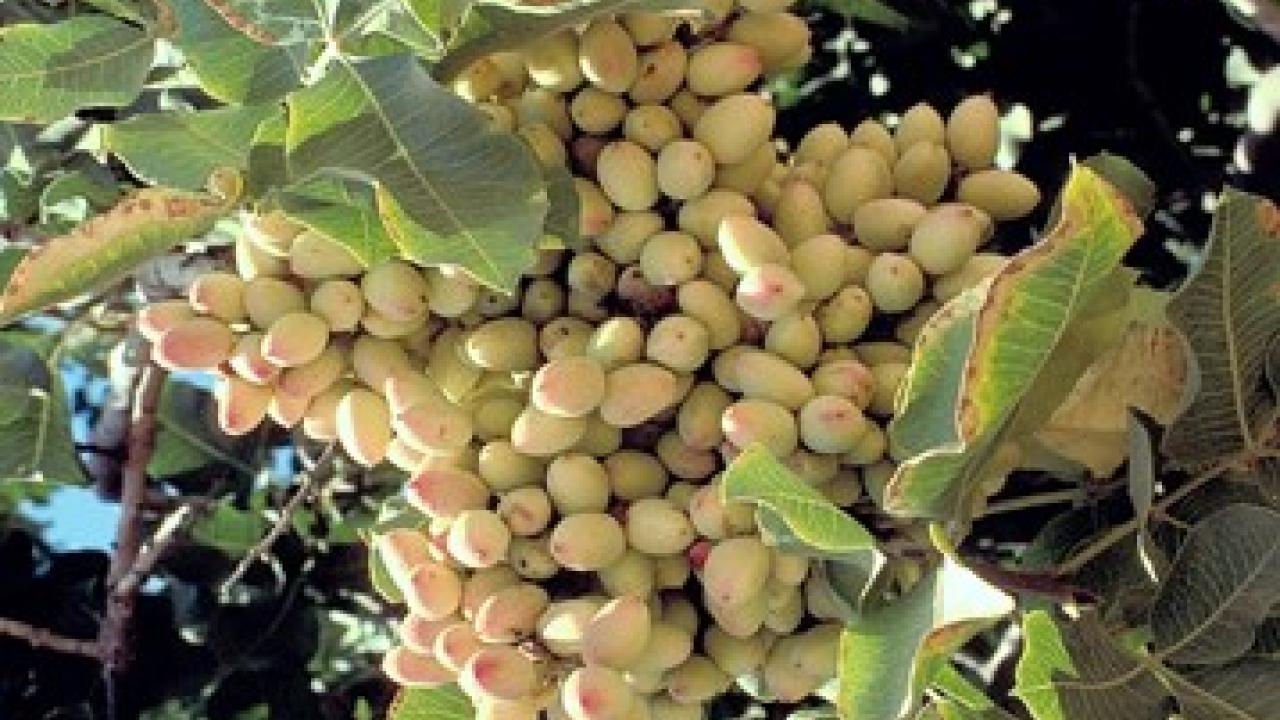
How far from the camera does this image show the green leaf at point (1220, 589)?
3.30ft

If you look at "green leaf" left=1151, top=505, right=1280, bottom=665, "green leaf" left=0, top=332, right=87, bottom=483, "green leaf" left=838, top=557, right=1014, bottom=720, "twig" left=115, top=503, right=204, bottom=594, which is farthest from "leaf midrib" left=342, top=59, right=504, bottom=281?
"twig" left=115, top=503, right=204, bottom=594

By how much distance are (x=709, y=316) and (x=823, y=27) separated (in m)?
0.91

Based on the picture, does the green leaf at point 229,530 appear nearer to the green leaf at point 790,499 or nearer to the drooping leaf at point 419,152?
the drooping leaf at point 419,152

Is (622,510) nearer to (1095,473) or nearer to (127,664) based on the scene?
(1095,473)

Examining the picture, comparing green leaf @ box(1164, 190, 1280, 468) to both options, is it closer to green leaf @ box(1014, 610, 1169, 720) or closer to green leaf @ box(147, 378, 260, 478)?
green leaf @ box(1014, 610, 1169, 720)

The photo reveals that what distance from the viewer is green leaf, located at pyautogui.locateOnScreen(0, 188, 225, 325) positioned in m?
1.07

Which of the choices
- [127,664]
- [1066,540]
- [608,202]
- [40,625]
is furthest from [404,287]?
[40,625]

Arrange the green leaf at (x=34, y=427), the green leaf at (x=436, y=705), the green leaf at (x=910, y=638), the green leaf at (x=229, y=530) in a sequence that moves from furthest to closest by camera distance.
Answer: the green leaf at (x=229, y=530)
the green leaf at (x=34, y=427)
the green leaf at (x=436, y=705)
the green leaf at (x=910, y=638)

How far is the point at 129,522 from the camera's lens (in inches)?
67.5

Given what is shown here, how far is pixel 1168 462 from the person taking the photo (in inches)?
42.2

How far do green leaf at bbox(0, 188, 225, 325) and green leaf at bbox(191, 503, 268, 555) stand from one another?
805mm

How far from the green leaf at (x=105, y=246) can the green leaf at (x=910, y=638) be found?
0.36 meters

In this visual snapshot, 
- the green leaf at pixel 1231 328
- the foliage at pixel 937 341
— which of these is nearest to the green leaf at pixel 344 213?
the foliage at pixel 937 341

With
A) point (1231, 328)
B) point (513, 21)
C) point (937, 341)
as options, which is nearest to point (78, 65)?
point (513, 21)
